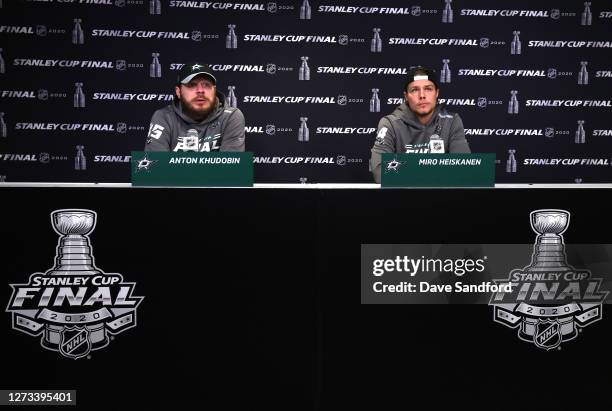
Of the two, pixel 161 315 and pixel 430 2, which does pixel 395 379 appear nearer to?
Result: pixel 161 315

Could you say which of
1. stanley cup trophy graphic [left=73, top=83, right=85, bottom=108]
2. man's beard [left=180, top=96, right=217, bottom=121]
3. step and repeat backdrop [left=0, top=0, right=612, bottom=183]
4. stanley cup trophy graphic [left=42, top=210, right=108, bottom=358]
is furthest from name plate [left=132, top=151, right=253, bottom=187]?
stanley cup trophy graphic [left=73, top=83, right=85, bottom=108]

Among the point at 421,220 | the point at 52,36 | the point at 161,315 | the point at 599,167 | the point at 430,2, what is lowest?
the point at 161,315

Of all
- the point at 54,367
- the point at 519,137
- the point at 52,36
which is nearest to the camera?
the point at 54,367

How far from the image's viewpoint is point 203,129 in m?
3.72

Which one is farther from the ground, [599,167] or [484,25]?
[484,25]

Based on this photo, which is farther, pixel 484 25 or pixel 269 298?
pixel 484 25

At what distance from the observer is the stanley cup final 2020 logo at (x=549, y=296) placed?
6.66ft

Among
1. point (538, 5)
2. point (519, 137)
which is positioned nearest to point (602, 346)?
point (519, 137)

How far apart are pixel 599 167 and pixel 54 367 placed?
4.84 meters

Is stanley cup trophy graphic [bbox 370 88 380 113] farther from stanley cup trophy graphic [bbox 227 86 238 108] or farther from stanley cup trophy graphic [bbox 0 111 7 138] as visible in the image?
stanley cup trophy graphic [bbox 0 111 7 138]

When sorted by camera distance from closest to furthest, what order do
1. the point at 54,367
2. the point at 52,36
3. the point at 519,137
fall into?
the point at 54,367 → the point at 52,36 → the point at 519,137

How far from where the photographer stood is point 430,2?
5.13m

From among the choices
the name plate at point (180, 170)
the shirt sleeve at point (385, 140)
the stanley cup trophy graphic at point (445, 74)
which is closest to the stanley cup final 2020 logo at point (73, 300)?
the name plate at point (180, 170)

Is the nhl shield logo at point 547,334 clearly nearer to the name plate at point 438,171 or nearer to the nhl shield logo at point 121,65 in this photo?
the name plate at point 438,171
